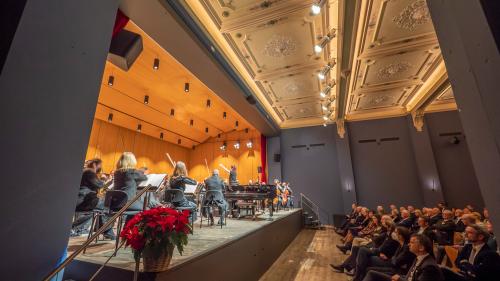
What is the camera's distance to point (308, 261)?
4.63m

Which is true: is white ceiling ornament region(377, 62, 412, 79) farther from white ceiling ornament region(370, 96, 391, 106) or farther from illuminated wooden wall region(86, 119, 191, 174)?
illuminated wooden wall region(86, 119, 191, 174)

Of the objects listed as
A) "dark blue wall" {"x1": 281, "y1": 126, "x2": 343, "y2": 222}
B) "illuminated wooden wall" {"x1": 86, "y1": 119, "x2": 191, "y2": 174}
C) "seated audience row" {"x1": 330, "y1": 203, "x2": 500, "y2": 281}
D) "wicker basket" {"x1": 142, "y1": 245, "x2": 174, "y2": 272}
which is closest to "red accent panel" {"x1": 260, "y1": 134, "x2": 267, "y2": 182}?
"dark blue wall" {"x1": 281, "y1": 126, "x2": 343, "y2": 222}

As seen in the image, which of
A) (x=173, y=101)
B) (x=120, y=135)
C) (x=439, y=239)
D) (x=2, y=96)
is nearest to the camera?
(x=2, y=96)

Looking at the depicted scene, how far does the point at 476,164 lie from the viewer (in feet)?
5.05

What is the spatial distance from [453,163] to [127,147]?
510 inches

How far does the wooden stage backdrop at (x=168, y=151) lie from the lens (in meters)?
8.37

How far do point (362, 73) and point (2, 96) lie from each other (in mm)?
7303

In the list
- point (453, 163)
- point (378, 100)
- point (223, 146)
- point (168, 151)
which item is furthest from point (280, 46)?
point (168, 151)

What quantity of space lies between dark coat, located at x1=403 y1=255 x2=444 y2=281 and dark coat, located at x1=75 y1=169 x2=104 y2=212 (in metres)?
3.56

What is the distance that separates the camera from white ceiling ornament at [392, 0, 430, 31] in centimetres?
411

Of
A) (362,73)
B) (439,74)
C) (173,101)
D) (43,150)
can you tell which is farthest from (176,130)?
(439,74)

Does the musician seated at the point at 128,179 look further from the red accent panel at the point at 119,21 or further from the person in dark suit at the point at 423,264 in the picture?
the person in dark suit at the point at 423,264

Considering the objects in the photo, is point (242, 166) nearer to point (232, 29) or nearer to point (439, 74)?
point (232, 29)

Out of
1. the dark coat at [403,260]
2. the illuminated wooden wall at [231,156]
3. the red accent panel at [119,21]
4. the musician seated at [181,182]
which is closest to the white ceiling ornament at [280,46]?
the red accent panel at [119,21]
